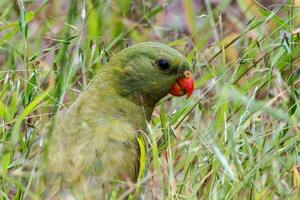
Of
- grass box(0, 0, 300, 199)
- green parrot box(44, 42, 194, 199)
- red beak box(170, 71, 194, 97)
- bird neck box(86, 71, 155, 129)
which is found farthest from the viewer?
red beak box(170, 71, 194, 97)

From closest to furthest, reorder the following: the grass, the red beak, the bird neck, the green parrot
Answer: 1. the grass
2. the green parrot
3. the bird neck
4. the red beak

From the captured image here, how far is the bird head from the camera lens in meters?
3.93

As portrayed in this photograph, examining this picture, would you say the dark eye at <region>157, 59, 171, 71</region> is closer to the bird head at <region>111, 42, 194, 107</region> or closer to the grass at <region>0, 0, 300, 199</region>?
the bird head at <region>111, 42, 194, 107</region>

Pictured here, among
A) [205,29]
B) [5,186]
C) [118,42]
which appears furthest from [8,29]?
[5,186]

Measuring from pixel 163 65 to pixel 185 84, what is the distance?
11cm

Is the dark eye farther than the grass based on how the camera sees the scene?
Yes

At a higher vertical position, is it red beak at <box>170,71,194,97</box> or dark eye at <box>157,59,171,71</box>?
dark eye at <box>157,59,171,71</box>

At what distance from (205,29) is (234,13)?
0.84m

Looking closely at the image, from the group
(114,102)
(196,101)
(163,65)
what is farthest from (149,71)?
(196,101)

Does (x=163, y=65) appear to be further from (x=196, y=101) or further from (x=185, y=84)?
(x=196, y=101)

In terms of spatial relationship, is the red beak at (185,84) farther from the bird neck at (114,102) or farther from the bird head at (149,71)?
the bird neck at (114,102)

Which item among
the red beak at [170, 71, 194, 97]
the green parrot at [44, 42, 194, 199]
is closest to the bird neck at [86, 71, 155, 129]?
the green parrot at [44, 42, 194, 199]

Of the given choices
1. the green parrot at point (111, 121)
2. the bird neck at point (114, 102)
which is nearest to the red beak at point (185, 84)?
the green parrot at point (111, 121)

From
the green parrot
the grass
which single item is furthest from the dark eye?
the grass
